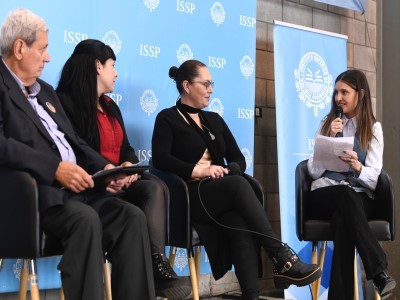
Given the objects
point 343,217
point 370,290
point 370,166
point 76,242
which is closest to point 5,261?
point 76,242

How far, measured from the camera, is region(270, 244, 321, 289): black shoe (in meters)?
2.91

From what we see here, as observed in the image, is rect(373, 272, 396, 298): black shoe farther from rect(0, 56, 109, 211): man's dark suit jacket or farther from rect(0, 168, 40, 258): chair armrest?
rect(0, 168, 40, 258): chair armrest

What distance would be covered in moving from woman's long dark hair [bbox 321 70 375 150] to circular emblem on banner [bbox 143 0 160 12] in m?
1.11

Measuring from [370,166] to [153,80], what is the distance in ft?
4.13

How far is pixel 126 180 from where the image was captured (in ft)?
8.82

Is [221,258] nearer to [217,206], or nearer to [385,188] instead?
[217,206]

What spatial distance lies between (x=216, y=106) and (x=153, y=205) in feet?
4.50

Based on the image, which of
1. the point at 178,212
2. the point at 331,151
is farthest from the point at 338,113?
the point at 178,212

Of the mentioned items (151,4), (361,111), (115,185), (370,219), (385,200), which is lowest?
(370,219)

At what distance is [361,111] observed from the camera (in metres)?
3.64

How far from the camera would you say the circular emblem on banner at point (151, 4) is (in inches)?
142

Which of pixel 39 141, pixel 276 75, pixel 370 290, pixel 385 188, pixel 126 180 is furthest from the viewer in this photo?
pixel 370 290

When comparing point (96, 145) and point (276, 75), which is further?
point (276, 75)

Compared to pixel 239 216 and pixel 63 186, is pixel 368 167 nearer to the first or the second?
pixel 239 216
